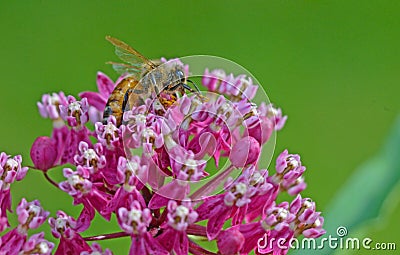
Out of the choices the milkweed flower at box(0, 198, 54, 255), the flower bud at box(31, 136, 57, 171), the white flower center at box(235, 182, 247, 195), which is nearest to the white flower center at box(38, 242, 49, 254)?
the milkweed flower at box(0, 198, 54, 255)

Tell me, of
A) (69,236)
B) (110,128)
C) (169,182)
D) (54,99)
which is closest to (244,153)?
(169,182)

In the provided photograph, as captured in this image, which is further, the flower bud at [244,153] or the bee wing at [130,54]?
the bee wing at [130,54]

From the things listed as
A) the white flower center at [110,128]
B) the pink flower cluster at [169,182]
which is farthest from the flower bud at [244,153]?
the white flower center at [110,128]

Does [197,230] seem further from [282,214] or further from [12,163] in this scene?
[12,163]

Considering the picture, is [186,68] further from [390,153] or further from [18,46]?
[18,46]

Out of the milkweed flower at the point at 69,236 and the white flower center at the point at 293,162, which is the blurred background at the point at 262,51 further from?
the milkweed flower at the point at 69,236

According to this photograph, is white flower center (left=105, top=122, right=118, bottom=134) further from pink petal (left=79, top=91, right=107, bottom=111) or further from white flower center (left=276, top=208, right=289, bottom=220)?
white flower center (left=276, top=208, right=289, bottom=220)
